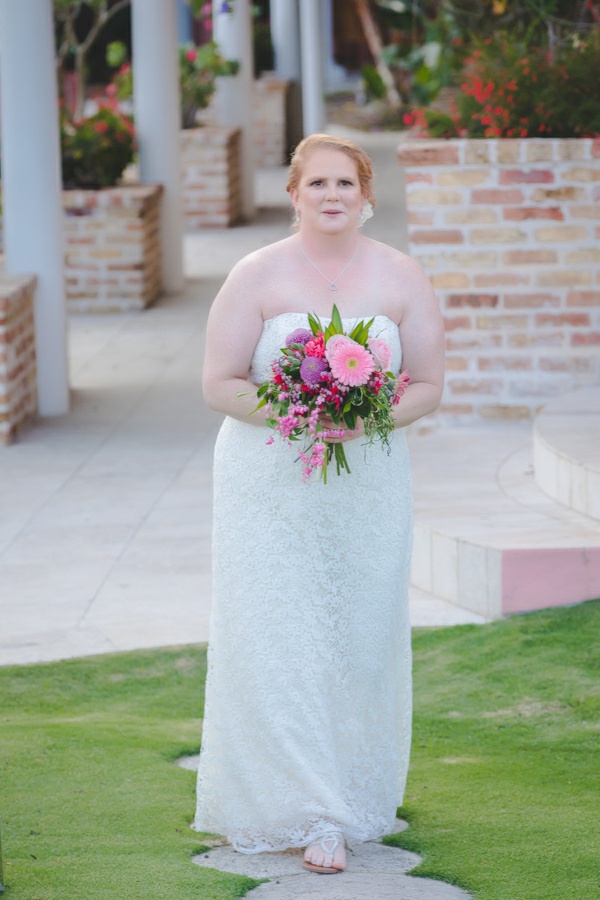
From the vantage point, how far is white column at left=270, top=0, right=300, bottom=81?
899 inches

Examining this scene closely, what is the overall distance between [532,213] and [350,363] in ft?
15.0

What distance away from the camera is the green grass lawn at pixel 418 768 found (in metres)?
3.52

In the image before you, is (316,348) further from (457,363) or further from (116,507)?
(457,363)

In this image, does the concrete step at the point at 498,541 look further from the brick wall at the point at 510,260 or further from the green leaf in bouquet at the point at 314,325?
the green leaf in bouquet at the point at 314,325

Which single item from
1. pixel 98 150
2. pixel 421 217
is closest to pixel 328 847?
pixel 421 217

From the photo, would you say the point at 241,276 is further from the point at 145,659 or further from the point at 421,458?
the point at 421,458

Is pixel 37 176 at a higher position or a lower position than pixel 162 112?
lower

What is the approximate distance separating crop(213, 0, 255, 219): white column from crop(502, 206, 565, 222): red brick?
9.52m

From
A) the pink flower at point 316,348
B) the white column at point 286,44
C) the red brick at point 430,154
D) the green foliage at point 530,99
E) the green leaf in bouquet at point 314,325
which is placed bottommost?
the pink flower at point 316,348

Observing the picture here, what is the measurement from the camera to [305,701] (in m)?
3.74

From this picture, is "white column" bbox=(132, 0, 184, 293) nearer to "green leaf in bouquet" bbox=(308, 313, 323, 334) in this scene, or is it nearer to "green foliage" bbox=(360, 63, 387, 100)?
"green leaf in bouquet" bbox=(308, 313, 323, 334)

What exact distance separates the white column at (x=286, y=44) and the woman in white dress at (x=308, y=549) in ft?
64.4

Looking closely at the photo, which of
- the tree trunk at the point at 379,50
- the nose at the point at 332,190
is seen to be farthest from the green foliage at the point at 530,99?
the tree trunk at the point at 379,50

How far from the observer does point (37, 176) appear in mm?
9047
